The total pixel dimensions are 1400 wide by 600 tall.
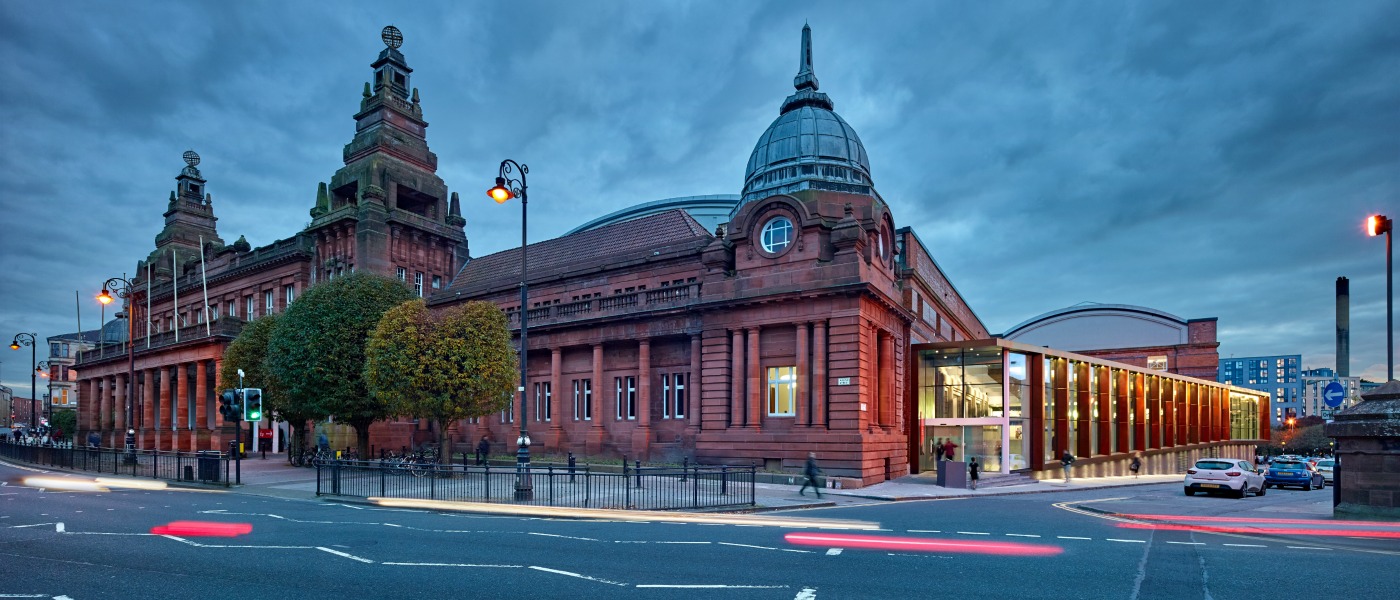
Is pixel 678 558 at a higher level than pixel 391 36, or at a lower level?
lower

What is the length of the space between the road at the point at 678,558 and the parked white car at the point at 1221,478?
9.32m

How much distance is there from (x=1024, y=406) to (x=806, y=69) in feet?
69.5

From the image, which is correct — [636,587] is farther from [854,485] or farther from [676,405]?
[676,405]

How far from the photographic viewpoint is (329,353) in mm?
38000

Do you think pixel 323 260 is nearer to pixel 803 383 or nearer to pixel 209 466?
pixel 209 466

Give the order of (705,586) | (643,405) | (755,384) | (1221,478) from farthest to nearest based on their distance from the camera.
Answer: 1. (643,405)
2. (755,384)
3. (1221,478)
4. (705,586)

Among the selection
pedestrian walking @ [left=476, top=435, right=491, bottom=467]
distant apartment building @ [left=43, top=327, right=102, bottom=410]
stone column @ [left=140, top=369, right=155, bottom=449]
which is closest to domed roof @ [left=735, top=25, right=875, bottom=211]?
pedestrian walking @ [left=476, top=435, right=491, bottom=467]

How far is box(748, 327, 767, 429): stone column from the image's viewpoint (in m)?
33.8

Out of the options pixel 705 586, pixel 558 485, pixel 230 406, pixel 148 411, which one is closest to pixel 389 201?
pixel 148 411

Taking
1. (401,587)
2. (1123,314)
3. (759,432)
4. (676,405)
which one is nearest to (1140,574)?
(401,587)

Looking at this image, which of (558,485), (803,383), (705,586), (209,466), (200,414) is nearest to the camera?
(705,586)

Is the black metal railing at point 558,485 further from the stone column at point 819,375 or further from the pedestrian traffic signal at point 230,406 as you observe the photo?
the stone column at point 819,375

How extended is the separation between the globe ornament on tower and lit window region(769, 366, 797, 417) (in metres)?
39.2

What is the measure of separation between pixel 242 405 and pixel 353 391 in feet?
38.2
